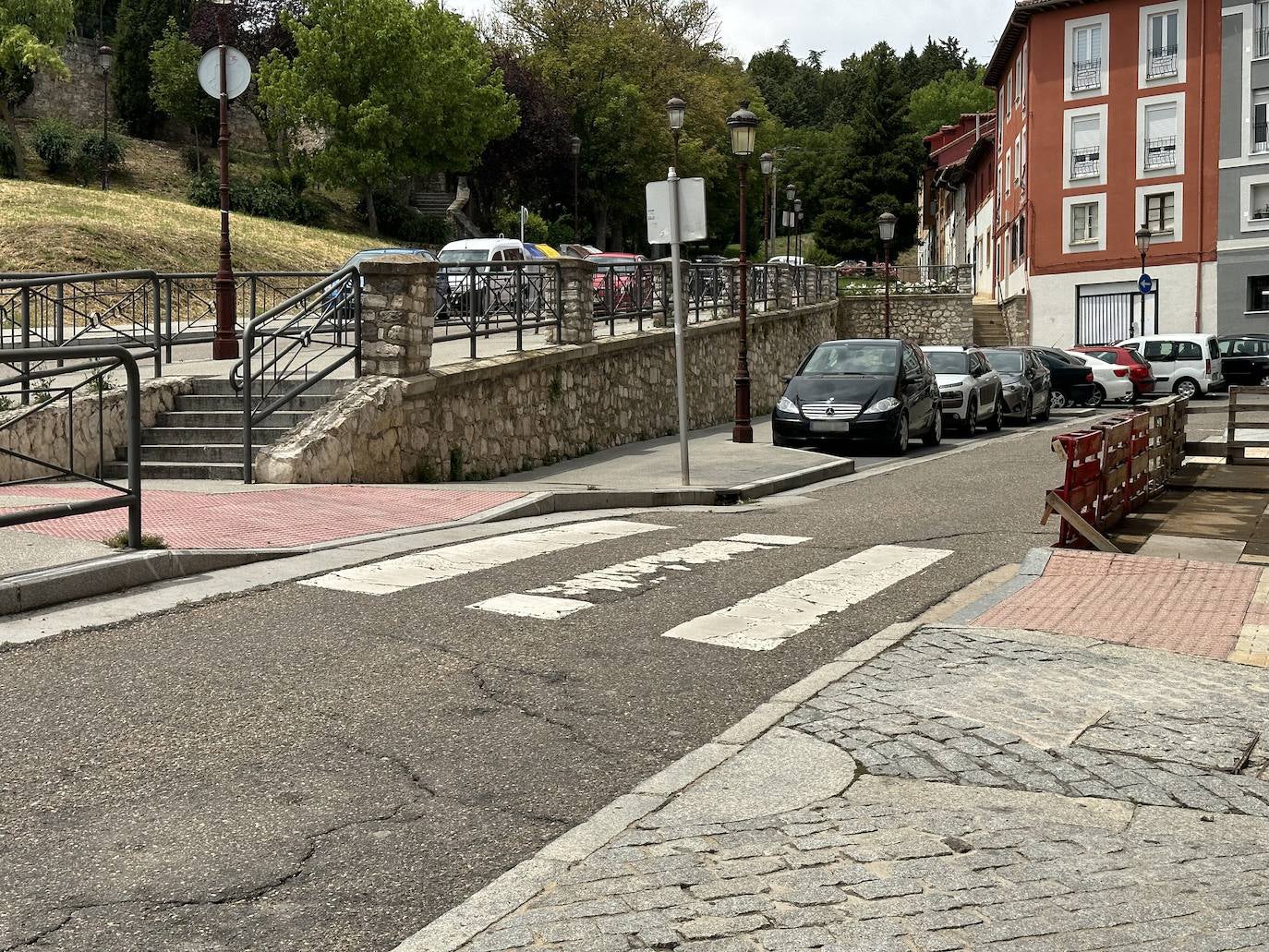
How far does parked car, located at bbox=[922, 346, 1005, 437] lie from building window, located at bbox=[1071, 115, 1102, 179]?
82.1 feet

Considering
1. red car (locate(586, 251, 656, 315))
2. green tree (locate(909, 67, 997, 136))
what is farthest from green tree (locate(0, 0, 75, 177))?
green tree (locate(909, 67, 997, 136))

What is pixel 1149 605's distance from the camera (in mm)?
7840

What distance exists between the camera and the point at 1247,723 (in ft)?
18.0

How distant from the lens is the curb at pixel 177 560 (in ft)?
24.1

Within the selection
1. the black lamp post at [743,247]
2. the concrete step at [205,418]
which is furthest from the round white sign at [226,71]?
the black lamp post at [743,247]

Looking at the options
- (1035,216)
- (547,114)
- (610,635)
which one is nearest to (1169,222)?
(1035,216)

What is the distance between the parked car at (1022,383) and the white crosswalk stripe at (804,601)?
16.4 metres

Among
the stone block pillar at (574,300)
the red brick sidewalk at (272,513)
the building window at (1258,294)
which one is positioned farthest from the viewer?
the building window at (1258,294)

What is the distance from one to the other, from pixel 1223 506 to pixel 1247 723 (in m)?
7.94

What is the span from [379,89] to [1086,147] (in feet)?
84.8

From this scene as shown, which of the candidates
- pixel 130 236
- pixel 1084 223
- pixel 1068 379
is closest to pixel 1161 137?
pixel 1084 223

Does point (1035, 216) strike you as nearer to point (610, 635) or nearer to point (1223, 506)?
point (1223, 506)

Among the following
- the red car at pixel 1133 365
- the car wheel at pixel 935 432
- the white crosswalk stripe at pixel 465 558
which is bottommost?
the white crosswalk stripe at pixel 465 558

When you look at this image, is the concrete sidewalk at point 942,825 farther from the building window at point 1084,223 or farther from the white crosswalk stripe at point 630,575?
the building window at point 1084,223
